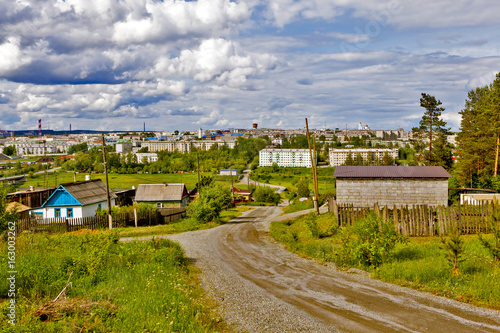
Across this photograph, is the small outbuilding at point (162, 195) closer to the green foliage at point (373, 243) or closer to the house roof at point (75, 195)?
the house roof at point (75, 195)

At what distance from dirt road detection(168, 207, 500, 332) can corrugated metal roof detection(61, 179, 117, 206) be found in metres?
26.0

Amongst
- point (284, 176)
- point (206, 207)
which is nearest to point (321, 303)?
point (206, 207)

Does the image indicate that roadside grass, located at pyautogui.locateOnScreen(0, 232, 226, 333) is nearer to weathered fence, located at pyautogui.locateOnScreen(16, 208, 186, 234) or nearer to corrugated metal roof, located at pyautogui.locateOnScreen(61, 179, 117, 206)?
weathered fence, located at pyautogui.locateOnScreen(16, 208, 186, 234)

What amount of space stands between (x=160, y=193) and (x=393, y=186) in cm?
3287

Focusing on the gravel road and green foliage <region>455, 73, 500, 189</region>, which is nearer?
the gravel road

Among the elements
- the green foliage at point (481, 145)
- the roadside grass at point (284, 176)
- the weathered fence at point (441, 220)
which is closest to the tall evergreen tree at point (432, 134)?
the green foliage at point (481, 145)

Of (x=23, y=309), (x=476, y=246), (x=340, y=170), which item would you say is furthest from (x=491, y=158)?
(x=23, y=309)

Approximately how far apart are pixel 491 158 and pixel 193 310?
4049cm

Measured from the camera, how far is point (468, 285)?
9.55 m

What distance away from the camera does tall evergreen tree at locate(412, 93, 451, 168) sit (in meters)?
47.8

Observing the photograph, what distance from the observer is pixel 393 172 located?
27.4 meters

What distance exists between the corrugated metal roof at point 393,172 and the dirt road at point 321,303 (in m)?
14.7

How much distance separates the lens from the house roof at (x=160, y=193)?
4991cm

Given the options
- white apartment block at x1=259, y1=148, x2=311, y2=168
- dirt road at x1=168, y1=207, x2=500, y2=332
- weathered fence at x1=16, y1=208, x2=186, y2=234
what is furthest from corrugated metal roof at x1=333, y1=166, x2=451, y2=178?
white apartment block at x1=259, y1=148, x2=311, y2=168
